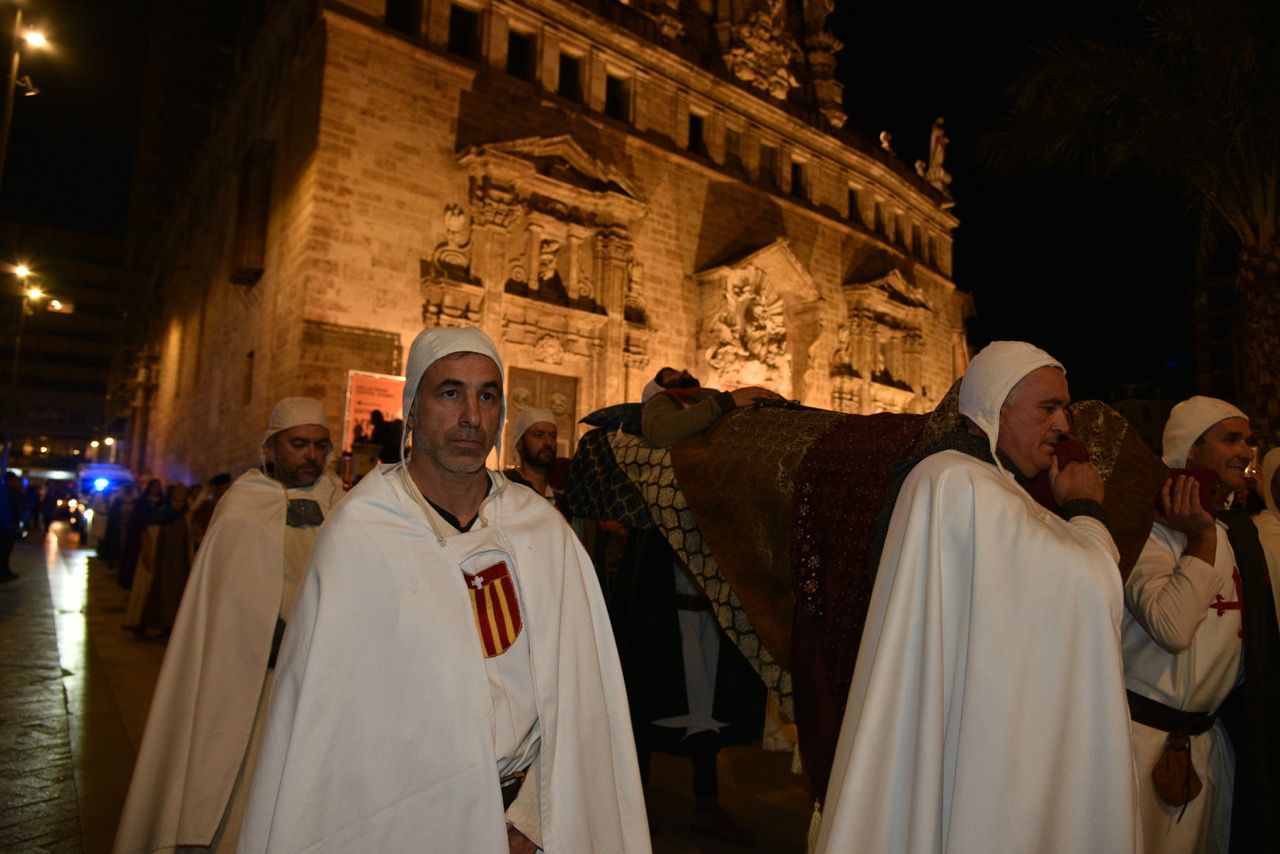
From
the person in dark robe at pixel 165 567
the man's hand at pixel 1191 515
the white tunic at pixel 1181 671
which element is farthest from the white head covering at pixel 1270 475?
the person in dark robe at pixel 165 567

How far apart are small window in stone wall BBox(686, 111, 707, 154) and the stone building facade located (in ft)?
0.27

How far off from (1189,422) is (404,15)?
16.4 m

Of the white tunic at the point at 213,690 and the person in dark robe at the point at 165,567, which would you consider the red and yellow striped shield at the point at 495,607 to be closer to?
the white tunic at the point at 213,690

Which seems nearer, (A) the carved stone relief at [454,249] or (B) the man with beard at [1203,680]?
(B) the man with beard at [1203,680]

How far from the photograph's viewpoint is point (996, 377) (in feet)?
8.13

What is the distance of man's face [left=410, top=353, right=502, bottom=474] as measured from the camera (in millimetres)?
2338

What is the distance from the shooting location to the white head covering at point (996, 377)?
8.03 ft

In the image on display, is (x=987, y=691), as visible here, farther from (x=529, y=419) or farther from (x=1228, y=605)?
(x=529, y=419)

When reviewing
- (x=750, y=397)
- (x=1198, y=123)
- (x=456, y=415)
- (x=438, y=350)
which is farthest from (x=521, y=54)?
(x=456, y=415)

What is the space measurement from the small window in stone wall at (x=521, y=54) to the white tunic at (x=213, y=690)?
15608mm

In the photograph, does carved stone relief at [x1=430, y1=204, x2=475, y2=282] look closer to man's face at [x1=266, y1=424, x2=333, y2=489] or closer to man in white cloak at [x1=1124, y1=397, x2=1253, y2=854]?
man's face at [x1=266, y1=424, x2=333, y2=489]

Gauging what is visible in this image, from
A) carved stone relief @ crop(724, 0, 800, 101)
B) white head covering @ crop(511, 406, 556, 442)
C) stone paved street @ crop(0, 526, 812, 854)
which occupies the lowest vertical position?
stone paved street @ crop(0, 526, 812, 854)

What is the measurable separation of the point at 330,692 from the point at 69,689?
22.7 feet

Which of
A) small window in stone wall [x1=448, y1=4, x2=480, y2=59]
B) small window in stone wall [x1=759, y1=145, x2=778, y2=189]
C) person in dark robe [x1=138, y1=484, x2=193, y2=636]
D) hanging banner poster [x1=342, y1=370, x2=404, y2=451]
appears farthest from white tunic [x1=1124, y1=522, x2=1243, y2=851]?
small window in stone wall [x1=759, y1=145, x2=778, y2=189]
